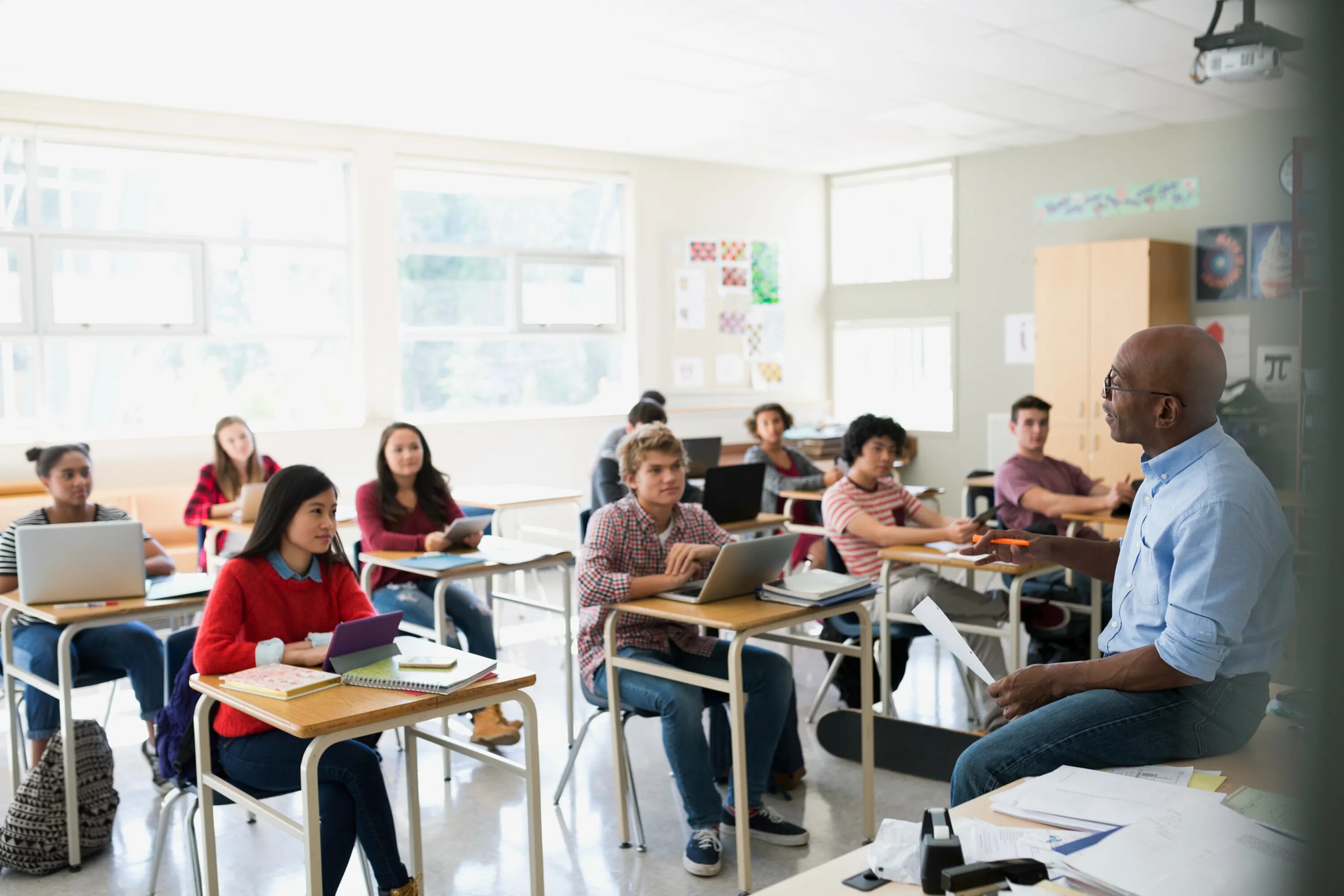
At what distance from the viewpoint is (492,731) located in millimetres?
4047

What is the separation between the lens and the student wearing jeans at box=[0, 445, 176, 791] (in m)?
3.38

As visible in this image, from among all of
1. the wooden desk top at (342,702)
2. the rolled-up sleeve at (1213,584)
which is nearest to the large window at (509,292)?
the wooden desk top at (342,702)

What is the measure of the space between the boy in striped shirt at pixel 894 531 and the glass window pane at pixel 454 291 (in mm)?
3987

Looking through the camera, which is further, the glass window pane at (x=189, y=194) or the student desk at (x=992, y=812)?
the glass window pane at (x=189, y=194)

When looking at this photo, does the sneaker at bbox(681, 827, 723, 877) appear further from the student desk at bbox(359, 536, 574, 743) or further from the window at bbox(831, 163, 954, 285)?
the window at bbox(831, 163, 954, 285)

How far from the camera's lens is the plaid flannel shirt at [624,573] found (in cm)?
318

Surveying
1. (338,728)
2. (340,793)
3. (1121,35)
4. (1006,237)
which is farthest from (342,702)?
(1006,237)

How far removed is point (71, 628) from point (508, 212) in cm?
528

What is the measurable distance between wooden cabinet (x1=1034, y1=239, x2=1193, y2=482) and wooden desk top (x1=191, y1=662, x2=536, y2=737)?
5.77 m

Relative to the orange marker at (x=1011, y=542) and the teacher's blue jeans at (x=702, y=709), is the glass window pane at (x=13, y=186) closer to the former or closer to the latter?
the teacher's blue jeans at (x=702, y=709)

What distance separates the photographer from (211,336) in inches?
263

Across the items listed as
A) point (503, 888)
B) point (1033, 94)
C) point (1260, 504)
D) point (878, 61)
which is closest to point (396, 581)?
point (503, 888)

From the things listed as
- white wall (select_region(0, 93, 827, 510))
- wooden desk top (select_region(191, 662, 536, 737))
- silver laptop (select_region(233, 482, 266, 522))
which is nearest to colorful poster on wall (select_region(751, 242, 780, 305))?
white wall (select_region(0, 93, 827, 510))

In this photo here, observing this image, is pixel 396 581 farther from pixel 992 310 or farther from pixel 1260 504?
pixel 992 310
